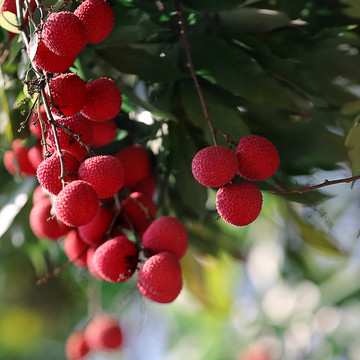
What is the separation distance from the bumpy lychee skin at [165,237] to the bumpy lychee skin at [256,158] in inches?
5.2

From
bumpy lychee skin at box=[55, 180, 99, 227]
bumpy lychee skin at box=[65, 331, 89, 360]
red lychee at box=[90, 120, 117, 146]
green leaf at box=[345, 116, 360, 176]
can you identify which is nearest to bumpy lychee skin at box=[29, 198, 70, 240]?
red lychee at box=[90, 120, 117, 146]

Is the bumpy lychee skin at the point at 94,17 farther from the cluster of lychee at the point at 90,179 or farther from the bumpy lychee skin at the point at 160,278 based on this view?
the bumpy lychee skin at the point at 160,278

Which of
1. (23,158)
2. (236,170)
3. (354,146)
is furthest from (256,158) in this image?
(23,158)

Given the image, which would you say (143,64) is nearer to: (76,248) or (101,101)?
(101,101)

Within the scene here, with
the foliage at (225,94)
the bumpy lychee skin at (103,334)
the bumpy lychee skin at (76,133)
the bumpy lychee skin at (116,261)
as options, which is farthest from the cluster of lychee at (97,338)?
the bumpy lychee skin at (76,133)

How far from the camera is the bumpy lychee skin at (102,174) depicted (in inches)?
19.9

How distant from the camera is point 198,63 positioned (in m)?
0.69

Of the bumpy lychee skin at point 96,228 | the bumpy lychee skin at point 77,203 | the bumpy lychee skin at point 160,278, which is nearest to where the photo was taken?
the bumpy lychee skin at point 77,203

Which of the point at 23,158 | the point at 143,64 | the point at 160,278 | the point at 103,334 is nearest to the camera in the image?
the point at 160,278

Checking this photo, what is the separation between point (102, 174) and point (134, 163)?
0.23 m

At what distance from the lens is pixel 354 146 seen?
0.57 meters

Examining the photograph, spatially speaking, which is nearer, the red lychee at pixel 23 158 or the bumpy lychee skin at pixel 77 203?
the bumpy lychee skin at pixel 77 203

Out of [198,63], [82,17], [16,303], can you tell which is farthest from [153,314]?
[82,17]

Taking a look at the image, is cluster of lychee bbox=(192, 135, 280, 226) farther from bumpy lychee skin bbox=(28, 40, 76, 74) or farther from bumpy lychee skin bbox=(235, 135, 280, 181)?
bumpy lychee skin bbox=(28, 40, 76, 74)
